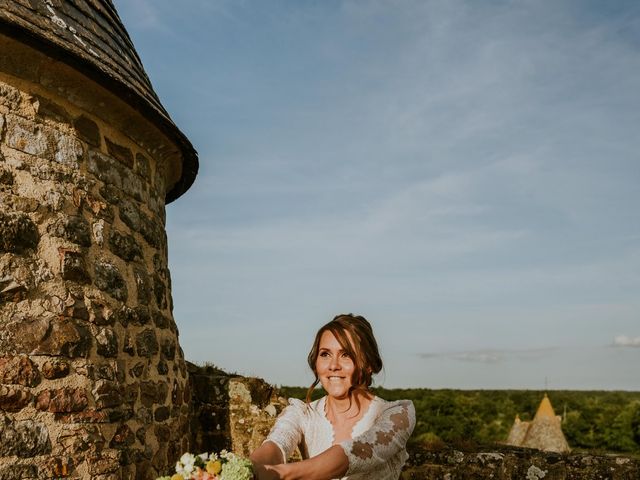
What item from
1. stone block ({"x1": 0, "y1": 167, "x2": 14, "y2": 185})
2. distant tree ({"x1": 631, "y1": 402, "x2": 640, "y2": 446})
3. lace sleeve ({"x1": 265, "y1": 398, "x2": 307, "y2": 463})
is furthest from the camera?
distant tree ({"x1": 631, "y1": 402, "x2": 640, "y2": 446})

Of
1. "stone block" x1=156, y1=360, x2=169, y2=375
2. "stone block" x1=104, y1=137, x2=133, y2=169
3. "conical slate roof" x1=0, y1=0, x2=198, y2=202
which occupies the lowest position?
"stone block" x1=156, y1=360, x2=169, y2=375

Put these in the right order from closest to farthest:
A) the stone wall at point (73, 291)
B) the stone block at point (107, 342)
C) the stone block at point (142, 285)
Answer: the stone wall at point (73, 291)
the stone block at point (107, 342)
the stone block at point (142, 285)

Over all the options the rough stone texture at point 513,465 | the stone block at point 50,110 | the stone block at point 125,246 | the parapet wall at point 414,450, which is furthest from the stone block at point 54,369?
the rough stone texture at point 513,465

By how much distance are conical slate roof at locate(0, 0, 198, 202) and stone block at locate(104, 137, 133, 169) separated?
0.29 m

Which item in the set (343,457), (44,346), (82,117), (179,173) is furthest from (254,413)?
(343,457)

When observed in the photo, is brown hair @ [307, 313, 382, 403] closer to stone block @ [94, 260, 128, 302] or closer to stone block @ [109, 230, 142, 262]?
stone block @ [94, 260, 128, 302]

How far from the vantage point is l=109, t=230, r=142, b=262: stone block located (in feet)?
15.3

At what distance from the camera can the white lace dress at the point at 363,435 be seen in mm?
3023

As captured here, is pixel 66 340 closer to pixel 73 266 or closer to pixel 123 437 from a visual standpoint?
pixel 73 266

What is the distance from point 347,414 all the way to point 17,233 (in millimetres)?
2123

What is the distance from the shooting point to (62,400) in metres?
4.00

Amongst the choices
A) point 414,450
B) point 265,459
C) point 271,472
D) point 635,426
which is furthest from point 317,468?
point 635,426

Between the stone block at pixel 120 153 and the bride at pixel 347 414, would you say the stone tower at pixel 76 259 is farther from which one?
the bride at pixel 347 414

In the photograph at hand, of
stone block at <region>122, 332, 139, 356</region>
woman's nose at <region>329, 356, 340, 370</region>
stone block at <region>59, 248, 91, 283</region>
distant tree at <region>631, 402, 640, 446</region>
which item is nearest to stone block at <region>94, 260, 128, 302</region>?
stone block at <region>59, 248, 91, 283</region>
